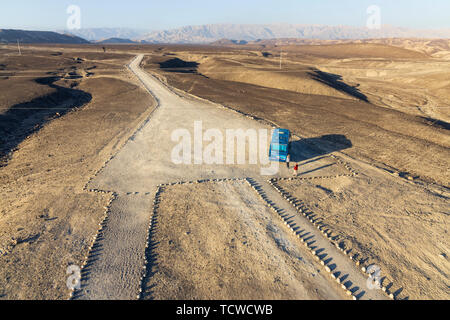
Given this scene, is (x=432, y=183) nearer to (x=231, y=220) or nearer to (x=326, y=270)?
(x=326, y=270)

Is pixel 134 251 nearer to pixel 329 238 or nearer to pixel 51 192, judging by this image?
pixel 51 192

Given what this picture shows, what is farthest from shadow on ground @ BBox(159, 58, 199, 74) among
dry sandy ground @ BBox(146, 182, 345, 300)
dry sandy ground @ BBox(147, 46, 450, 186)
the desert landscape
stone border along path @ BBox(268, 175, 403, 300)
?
dry sandy ground @ BBox(146, 182, 345, 300)

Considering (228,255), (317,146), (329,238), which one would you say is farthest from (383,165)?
(228,255)

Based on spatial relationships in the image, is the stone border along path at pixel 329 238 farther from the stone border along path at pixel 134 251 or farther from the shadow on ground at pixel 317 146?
the shadow on ground at pixel 317 146

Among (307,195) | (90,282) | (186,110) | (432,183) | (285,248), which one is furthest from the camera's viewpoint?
(186,110)

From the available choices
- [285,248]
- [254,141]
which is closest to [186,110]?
[254,141]
